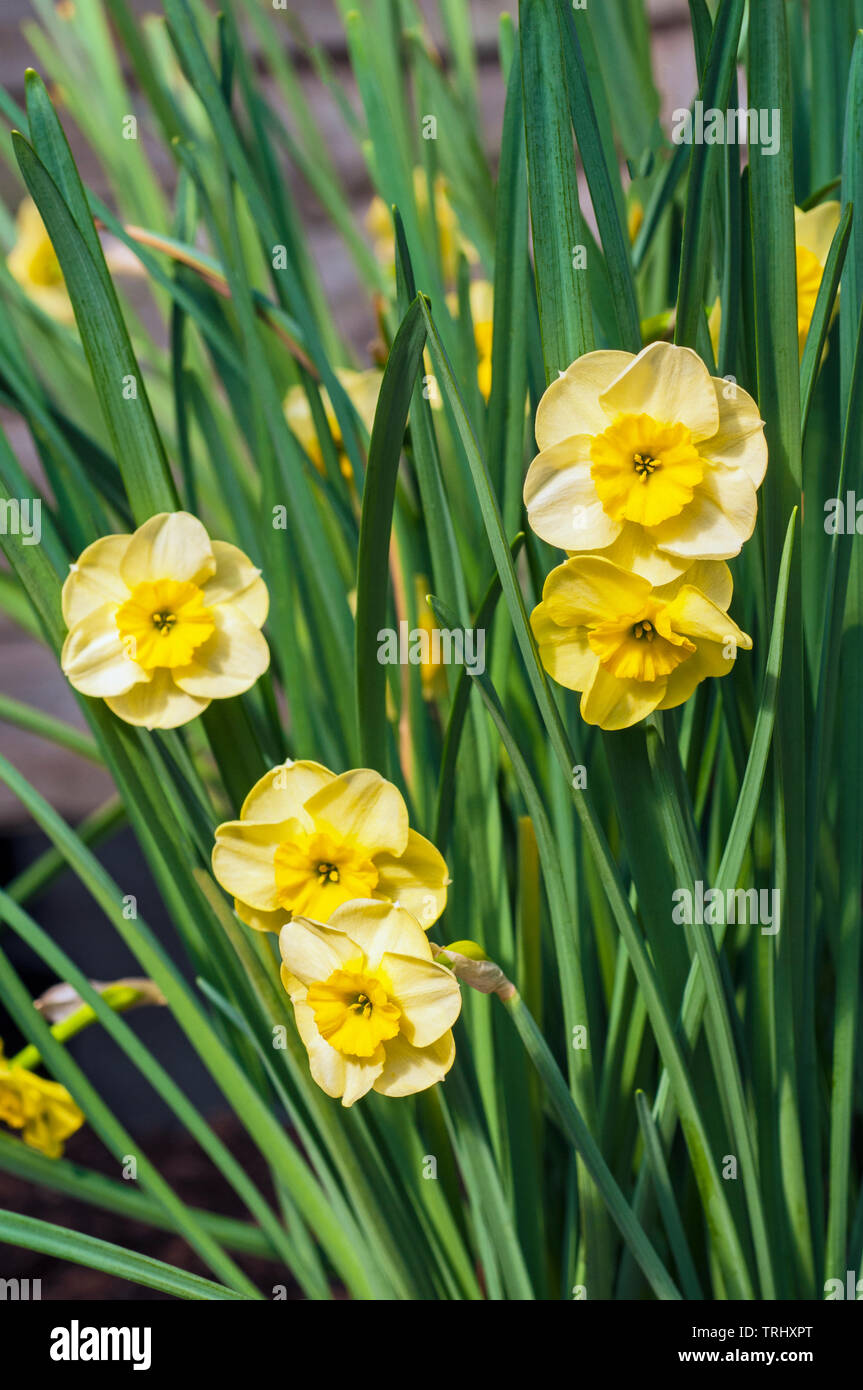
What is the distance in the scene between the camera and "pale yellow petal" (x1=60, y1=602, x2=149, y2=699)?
312 millimetres

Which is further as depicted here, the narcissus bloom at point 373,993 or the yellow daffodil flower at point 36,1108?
the yellow daffodil flower at point 36,1108

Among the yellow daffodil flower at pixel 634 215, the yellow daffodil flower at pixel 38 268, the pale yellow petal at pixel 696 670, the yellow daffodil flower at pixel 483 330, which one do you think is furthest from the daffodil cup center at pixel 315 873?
the yellow daffodil flower at pixel 38 268

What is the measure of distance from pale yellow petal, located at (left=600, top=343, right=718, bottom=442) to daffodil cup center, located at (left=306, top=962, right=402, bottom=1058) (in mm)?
175

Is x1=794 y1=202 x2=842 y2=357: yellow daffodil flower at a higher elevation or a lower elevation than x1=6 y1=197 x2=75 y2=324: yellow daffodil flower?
lower

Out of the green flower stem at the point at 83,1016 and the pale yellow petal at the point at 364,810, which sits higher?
the pale yellow petal at the point at 364,810

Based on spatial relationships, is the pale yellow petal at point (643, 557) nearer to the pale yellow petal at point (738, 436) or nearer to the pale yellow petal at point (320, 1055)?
the pale yellow petal at point (738, 436)

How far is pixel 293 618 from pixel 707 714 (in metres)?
0.17

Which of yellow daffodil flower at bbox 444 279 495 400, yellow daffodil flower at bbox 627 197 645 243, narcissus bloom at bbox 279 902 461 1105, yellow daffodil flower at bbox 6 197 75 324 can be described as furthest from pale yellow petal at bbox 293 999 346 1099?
yellow daffodil flower at bbox 6 197 75 324

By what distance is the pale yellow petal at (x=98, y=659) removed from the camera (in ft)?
1.02

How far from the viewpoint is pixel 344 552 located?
1.37 feet

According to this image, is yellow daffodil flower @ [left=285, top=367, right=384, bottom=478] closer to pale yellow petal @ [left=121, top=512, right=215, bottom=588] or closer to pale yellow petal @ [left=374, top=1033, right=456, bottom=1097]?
pale yellow petal @ [left=121, top=512, right=215, bottom=588]

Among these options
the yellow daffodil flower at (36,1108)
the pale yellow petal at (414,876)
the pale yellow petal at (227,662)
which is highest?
the pale yellow petal at (227,662)

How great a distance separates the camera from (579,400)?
0.27m

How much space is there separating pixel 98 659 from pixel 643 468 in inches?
7.4
